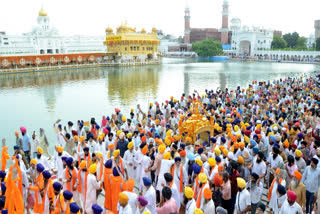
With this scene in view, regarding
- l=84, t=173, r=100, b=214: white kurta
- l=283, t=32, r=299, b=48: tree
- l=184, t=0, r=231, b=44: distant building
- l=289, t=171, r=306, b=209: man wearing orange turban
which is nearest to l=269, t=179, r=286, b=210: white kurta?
l=289, t=171, r=306, b=209: man wearing orange turban

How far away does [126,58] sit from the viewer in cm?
4216

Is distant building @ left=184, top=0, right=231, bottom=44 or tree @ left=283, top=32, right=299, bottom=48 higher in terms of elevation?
distant building @ left=184, top=0, right=231, bottom=44

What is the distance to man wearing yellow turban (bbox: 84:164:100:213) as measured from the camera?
398cm

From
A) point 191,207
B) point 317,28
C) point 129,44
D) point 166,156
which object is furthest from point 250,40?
point 191,207

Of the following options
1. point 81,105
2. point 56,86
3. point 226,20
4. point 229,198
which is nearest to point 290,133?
point 229,198

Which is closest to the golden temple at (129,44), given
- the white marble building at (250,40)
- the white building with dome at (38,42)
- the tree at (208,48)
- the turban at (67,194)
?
the white building with dome at (38,42)

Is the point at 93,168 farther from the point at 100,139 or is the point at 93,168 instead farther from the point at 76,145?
the point at 76,145

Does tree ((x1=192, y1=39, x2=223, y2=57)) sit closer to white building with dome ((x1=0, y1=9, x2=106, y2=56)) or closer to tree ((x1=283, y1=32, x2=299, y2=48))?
tree ((x1=283, y1=32, x2=299, y2=48))

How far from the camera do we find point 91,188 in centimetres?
405

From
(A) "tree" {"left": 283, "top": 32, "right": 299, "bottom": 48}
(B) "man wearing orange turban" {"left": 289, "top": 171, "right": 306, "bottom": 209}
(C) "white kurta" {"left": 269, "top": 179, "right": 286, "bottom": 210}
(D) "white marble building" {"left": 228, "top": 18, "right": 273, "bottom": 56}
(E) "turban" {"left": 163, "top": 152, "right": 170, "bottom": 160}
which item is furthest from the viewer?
(A) "tree" {"left": 283, "top": 32, "right": 299, "bottom": 48}

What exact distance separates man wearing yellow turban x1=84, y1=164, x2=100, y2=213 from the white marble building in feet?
211

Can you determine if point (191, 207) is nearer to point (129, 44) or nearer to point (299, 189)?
point (299, 189)

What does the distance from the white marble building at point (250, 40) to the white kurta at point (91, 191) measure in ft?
211

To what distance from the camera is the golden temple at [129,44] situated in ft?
138
